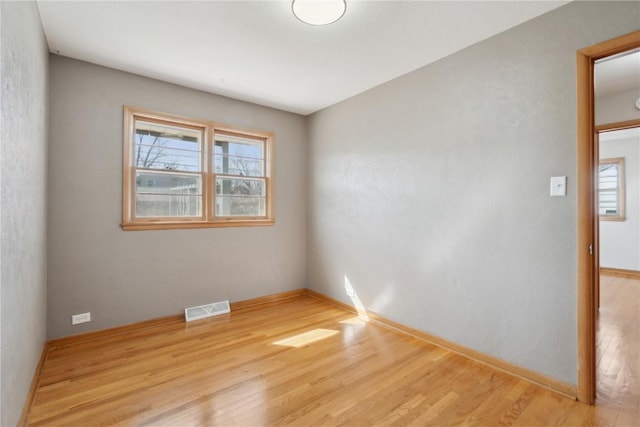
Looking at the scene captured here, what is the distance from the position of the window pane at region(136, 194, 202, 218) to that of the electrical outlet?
41.1 inches

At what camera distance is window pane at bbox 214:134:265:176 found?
3.62m

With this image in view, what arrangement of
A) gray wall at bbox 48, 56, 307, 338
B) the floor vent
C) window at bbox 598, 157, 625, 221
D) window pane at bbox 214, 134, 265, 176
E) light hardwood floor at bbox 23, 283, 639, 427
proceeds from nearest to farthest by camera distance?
light hardwood floor at bbox 23, 283, 639, 427, gray wall at bbox 48, 56, 307, 338, the floor vent, window pane at bbox 214, 134, 265, 176, window at bbox 598, 157, 625, 221

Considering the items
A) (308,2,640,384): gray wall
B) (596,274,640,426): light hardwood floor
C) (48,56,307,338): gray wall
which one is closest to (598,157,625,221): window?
(596,274,640,426): light hardwood floor

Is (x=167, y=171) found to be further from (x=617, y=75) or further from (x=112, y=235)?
(x=617, y=75)

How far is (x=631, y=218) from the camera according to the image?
213 inches

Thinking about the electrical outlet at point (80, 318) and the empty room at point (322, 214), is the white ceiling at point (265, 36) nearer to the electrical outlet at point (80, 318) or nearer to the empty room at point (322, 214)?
the empty room at point (322, 214)

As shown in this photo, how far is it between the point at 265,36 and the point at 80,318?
306 centimetres

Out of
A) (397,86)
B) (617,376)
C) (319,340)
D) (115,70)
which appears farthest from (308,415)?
(115,70)

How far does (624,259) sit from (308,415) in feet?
22.6

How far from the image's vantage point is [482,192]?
239cm

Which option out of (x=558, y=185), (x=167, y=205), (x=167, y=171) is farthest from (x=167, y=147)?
(x=558, y=185)

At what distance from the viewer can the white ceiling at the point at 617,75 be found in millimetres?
2717

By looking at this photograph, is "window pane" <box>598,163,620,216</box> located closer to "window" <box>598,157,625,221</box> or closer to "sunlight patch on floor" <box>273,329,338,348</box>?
"window" <box>598,157,625,221</box>

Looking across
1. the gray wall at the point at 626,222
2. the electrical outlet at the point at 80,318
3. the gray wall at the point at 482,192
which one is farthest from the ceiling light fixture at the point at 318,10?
the gray wall at the point at 626,222
